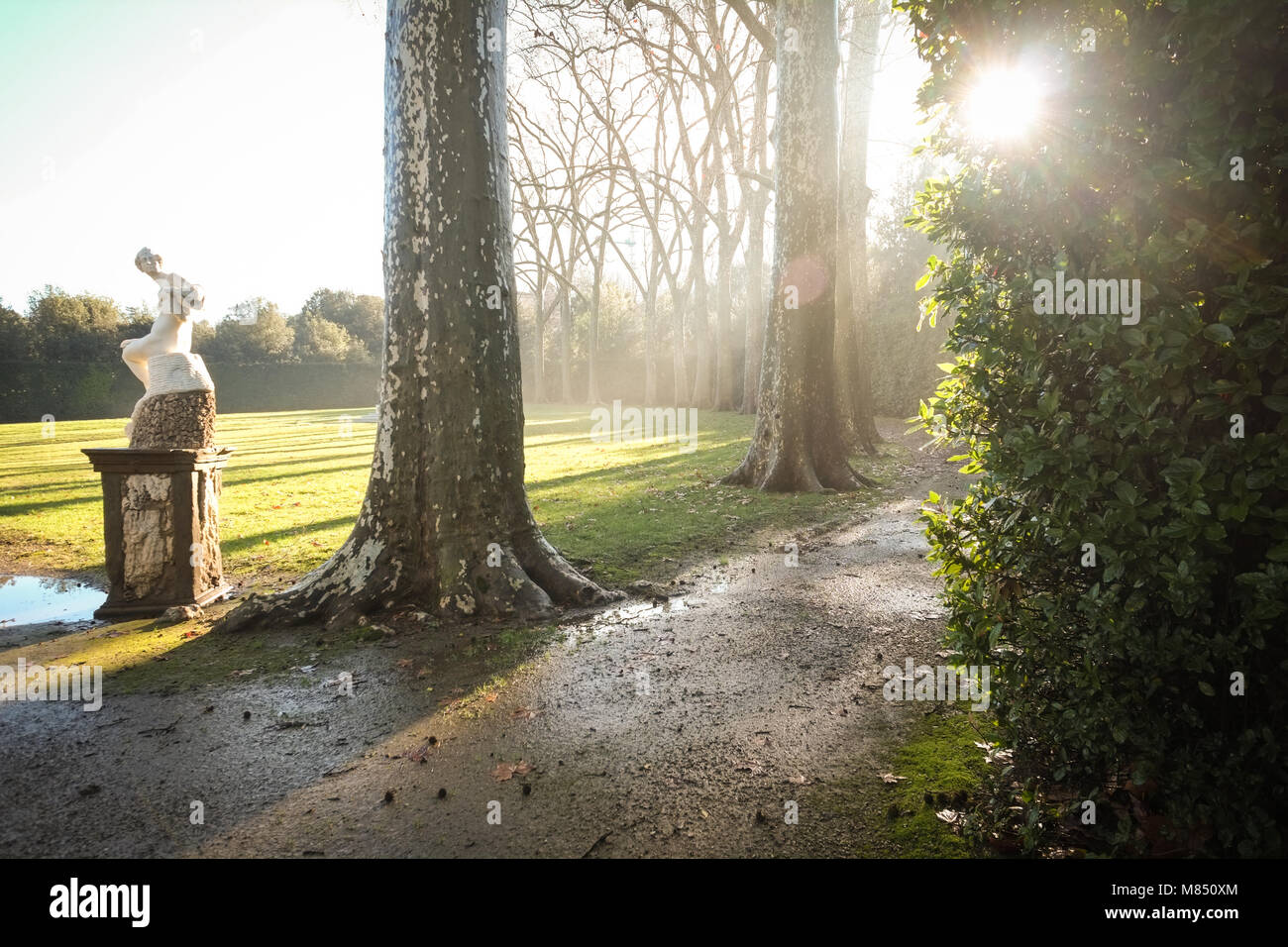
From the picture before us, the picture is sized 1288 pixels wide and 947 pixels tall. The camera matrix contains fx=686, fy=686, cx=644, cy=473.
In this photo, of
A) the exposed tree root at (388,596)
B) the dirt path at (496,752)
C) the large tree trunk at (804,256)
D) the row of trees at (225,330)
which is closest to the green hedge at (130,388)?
the row of trees at (225,330)

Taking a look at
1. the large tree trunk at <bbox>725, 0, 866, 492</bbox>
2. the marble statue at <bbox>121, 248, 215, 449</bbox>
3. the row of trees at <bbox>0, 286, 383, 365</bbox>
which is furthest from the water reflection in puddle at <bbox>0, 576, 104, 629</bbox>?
the row of trees at <bbox>0, 286, 383, 365</bbox>

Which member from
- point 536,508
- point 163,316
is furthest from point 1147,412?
point 536,508

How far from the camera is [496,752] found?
11.3 feet

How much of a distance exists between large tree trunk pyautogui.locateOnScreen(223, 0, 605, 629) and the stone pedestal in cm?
97

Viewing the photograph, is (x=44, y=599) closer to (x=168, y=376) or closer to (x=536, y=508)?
(x=168, y=376)

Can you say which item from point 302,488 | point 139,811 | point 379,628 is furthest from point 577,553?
point 302,488

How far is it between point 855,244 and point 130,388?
3947cm

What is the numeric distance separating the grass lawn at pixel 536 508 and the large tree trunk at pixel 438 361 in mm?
1554

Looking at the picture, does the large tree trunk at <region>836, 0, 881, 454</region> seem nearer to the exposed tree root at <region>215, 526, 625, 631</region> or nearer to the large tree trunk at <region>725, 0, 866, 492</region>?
the large tree trunk at <region>725, 0, 866, 492</region>

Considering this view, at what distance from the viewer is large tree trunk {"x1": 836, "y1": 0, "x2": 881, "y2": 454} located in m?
14.8
